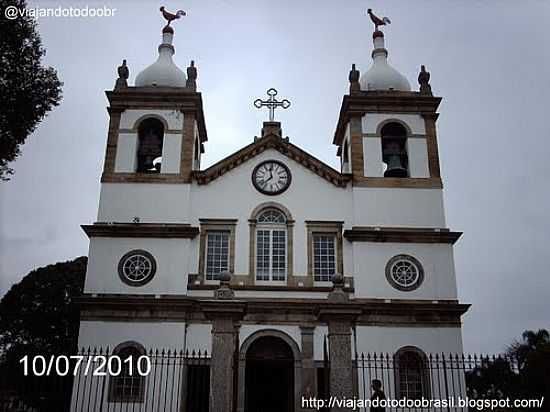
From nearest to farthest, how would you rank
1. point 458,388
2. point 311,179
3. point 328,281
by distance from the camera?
point 458,388 < point 328,281 < point 311,179

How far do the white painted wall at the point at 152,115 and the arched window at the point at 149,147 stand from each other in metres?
0.23

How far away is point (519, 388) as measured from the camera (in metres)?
23.5

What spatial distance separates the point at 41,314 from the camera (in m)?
31.2

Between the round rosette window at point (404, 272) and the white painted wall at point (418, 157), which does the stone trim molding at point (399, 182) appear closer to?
the white painted wall at point (418, 157)

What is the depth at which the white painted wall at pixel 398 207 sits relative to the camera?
21172 mm

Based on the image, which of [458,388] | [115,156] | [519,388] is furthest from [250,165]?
[519,388]

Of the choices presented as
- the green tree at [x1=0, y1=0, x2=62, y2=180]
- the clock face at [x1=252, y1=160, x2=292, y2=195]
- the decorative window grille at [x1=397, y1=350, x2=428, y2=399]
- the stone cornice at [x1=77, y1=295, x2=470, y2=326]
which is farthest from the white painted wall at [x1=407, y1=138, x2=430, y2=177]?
the green tree at [x1=0, y1=0, x2=62, y2=180]

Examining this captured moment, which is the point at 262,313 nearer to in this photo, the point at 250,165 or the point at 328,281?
the point at 328,281

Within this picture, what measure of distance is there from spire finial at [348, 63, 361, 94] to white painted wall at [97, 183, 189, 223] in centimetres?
715

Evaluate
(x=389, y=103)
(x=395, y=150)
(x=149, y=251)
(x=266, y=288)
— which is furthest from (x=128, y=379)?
(x=389, y=103)

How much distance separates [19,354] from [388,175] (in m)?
19.2

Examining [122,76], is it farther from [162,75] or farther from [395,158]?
[395,158]

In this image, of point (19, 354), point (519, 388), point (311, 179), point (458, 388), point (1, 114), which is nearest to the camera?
point (1, 114)

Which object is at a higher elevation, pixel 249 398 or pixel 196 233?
pixel 196 233
